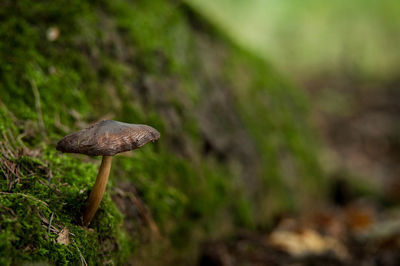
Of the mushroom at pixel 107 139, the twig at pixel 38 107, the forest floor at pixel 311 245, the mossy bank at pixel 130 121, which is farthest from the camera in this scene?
the forest floor at pixel 311 245

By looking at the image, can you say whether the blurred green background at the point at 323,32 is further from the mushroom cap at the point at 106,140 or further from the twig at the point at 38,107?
the mushroom cap at the point at 106,140

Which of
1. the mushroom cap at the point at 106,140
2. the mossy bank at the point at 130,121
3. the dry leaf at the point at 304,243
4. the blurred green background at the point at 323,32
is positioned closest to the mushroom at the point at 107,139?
the mushroom cap at the point at 106,140

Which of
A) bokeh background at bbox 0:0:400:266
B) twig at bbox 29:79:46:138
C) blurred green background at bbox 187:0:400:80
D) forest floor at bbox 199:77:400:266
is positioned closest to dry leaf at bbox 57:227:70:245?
bokeh background at bbox 0:0:400:266

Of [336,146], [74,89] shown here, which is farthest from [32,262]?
[336,146]

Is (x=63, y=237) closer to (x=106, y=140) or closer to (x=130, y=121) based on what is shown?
(x=106, y=140)

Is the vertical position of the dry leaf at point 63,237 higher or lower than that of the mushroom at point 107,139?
lower

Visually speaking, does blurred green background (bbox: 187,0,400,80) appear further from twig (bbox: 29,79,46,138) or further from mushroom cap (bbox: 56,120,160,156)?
mushroom cap (bbox: 56,120,160,156)

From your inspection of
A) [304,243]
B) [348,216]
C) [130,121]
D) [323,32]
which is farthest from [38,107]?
[323,32]
